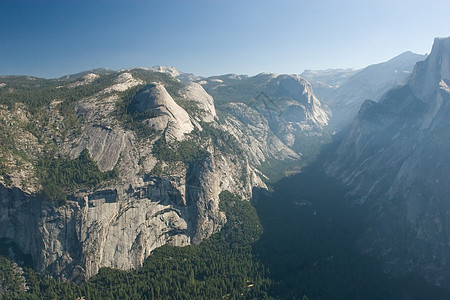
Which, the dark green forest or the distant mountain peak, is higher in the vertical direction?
the distant mountain peak

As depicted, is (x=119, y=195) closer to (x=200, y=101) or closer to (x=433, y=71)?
(x=200, y=101)

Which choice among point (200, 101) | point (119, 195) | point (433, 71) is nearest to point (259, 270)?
point (119, 195)

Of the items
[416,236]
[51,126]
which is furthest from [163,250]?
[416,236]

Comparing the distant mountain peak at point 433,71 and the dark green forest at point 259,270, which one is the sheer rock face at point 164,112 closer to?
the dark green forest at point 259,270

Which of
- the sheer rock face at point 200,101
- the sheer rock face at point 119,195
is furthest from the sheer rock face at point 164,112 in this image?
the sheer rock face at point 200,101

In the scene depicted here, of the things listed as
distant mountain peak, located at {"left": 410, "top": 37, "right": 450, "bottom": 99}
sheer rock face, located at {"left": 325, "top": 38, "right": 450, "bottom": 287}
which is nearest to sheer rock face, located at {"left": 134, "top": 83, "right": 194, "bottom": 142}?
sheer rock face, located at {"left": 325, "top": 38, "right": 450, "bottom": 287}

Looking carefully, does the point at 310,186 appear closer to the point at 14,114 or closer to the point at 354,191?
the point at 354,191

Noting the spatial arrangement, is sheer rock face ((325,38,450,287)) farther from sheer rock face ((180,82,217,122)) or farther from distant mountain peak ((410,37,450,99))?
sheer rock face ((180,82,217,122))

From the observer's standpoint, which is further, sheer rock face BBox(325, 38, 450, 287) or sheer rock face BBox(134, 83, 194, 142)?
sheer rock face BBox(134, 83, 194, 142)
